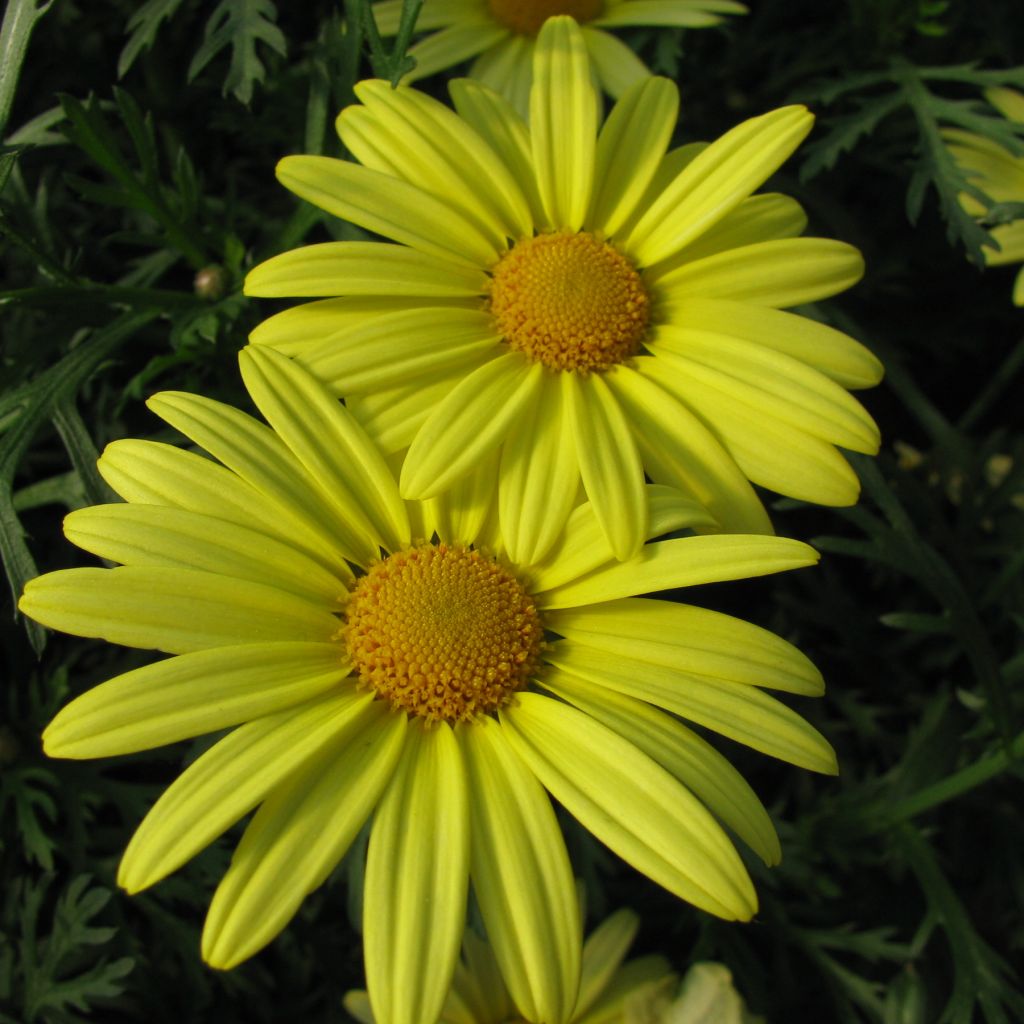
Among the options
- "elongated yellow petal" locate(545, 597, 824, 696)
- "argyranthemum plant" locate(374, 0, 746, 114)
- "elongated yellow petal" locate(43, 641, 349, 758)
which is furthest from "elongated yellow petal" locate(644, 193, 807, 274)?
"elongated yellow petal" locate(43, 641, 349, 758)

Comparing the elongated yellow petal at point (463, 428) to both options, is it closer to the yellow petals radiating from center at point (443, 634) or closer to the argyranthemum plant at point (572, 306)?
the argyranthemum plant at point (572, 306)

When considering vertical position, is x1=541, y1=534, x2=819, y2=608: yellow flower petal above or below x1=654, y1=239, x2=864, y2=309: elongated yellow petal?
below

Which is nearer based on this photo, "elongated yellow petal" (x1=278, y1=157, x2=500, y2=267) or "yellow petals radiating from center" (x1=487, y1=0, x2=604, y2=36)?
"elongated yellow petal" (x1=278, y1=157, x2=500, y2=267)

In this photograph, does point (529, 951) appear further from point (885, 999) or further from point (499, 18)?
point (499, 18)

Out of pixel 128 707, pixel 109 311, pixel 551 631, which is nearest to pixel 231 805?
pixel 128 707

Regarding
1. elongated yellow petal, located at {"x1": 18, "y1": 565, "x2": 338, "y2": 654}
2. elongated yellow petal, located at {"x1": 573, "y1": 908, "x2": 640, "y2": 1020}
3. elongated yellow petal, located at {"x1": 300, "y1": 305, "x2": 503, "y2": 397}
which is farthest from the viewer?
elongated yellow petal, located at {"x1": 573, "y1": 908, "x2": 640, "y2": 1020}

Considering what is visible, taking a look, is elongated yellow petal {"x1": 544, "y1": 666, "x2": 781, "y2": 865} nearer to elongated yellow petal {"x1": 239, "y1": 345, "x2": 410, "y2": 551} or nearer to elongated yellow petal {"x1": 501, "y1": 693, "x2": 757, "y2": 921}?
elongated yellow petal {"x1": 501, "y1": 693, "x2": 757, "y2": 921}

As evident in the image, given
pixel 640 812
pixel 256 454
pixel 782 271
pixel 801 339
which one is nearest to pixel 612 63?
pixel 782 271
